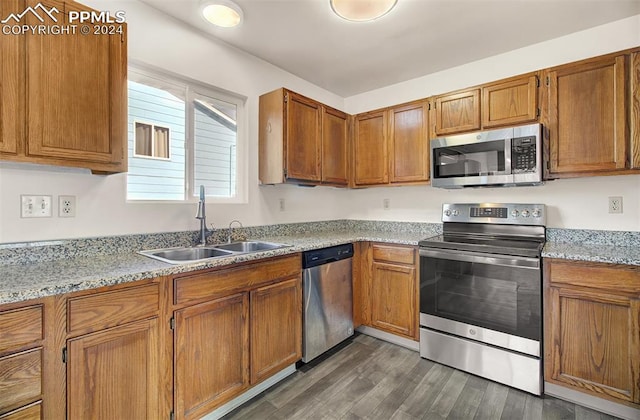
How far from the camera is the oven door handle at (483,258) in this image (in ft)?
6.31

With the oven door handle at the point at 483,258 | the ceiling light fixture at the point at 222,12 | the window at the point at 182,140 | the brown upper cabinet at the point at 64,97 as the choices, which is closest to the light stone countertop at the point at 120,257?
the oven door handle at the point at 483,258

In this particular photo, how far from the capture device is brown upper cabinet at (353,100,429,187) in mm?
2758

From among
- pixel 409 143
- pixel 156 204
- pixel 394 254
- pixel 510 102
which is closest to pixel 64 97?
pixel 156 204

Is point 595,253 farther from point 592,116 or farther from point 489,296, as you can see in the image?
point 592,116

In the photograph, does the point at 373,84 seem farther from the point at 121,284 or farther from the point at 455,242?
the point at 121,284

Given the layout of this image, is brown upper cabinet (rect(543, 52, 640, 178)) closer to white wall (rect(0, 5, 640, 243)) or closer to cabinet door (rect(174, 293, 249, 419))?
white wall (rect(0, 5, 640, 243))

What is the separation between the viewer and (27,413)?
1086 millimetres

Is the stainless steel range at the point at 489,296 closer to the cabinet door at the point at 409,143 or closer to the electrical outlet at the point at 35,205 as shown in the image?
the cabinet door at the point at 409,143

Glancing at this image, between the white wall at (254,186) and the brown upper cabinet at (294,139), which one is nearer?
the white wall at (254,186)

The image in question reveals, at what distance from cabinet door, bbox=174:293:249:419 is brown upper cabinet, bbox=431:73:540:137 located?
2.21 metres

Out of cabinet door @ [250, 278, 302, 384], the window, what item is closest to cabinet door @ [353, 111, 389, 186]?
the window

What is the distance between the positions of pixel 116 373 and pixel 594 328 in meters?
2.59

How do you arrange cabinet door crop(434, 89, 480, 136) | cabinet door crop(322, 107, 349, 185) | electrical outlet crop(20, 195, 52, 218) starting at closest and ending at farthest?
electrical outlet crop(20, 195, 52, 218) → cabinet door crop(434, 89, 480, 136) → cabinet door crop(322, 107, 349, 185)

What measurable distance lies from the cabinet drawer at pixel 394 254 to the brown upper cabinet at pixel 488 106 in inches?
42.8
